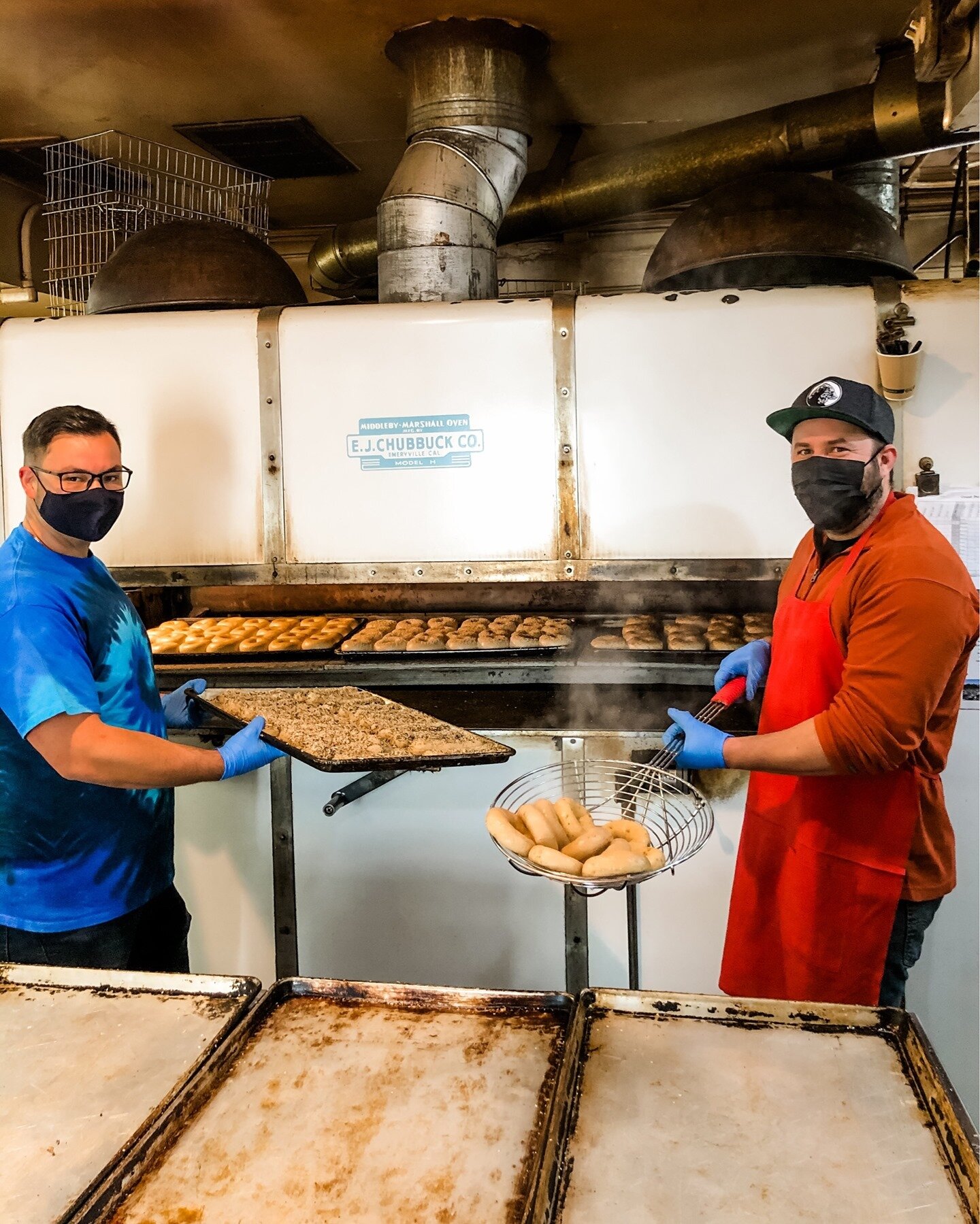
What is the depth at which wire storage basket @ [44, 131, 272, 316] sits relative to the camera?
4582mm

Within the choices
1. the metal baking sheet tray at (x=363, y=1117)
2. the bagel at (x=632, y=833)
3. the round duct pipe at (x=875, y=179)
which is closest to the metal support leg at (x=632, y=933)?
the bagel at (x=632, y=833)

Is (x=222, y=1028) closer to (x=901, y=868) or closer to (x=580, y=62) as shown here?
(x=901, y=868)

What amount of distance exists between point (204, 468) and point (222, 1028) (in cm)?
213

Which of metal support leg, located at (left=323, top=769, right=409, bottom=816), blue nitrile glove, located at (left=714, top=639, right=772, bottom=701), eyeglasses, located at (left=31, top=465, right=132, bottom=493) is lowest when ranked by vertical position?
metal support leg, located at (left=323, top=769, right=409, bottom=816)

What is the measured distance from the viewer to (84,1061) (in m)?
1.25

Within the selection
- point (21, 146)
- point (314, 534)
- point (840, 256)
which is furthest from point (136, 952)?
point (21, 146)

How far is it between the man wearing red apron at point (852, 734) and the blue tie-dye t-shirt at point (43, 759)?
1.16 meters

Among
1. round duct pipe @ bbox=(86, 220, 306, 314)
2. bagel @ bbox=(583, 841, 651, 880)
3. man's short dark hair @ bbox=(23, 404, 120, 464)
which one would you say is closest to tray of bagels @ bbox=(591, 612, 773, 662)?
bagel @ bbox=(583, 841, 651, 880)

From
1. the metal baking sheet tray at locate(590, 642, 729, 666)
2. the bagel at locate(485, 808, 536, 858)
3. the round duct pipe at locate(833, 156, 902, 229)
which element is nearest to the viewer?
the bagel at locate(485, 808, 536, 858)

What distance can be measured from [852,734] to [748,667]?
65 centimetres

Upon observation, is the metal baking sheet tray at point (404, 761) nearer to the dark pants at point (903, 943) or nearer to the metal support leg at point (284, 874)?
the metal support leg at point (284, 874)

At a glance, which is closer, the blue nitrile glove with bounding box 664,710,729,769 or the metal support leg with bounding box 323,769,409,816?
the blue nitrile glove with bounding box 664,710,729,769

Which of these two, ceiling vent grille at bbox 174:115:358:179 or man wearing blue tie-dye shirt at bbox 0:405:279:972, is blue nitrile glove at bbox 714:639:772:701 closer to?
man wearing blue tie-dye shirt at bbox 0:405:279:972

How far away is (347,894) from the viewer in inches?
106
